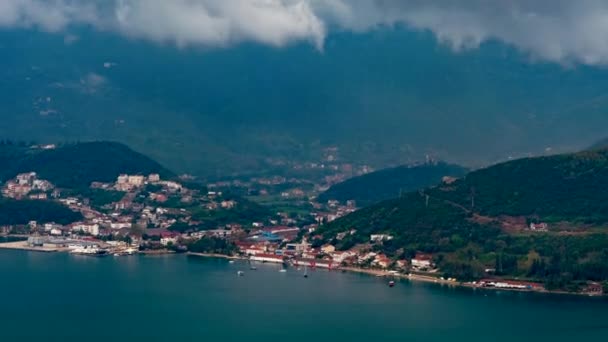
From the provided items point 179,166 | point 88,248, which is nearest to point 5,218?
point 88,248

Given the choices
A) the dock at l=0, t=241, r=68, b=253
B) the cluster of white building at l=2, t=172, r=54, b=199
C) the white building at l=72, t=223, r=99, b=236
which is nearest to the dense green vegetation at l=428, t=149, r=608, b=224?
the white building at l=72, t=223, r=99, b=236

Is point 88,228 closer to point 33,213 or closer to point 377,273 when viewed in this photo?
point 33,213

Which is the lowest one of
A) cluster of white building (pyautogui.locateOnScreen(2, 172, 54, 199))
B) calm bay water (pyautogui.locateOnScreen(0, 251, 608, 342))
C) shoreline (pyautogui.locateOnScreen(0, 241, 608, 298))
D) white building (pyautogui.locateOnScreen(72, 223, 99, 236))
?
calm bay water (pyautogui.locateOnScreen(0, 251, 608, 342))

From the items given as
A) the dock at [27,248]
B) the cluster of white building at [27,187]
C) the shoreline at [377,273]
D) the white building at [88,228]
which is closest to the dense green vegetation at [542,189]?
the shoreline at [377,273]

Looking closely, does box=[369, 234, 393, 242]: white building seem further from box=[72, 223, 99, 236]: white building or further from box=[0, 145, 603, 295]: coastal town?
box=[72, 223, 99, 236]: white building

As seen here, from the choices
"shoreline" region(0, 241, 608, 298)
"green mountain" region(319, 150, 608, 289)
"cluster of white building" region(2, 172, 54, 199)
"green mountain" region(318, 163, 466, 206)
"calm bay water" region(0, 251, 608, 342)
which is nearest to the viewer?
"calm bay water" region(0, 251, 608, 342)

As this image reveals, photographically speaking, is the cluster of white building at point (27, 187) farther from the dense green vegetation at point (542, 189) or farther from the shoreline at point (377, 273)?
the dense green vegetation at point (542, 189)

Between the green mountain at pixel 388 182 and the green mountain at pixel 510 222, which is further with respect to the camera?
the green mountain at pixel 388 182

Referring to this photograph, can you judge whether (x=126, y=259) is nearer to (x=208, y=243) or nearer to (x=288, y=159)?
(x=208, y=243)
